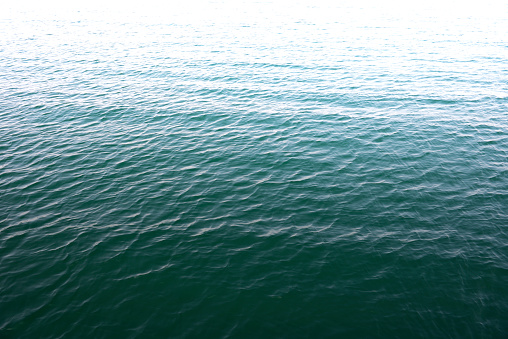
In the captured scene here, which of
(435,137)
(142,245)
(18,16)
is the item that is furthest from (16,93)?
(18,16)

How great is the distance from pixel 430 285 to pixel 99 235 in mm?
23178

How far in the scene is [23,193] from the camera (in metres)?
33.9

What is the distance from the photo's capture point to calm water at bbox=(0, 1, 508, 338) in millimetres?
23125

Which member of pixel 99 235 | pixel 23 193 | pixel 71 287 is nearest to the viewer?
pixel 71 287

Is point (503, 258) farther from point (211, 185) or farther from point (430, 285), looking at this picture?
point (211, 185)

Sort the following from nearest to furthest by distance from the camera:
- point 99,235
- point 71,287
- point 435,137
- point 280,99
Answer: point 71,287, point 99,235, point 435,137, point 280,99

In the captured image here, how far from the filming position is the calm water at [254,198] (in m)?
23.1

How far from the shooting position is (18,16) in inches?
4815

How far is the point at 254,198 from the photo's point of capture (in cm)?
3331

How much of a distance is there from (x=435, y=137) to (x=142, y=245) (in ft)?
110

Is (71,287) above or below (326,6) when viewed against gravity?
above

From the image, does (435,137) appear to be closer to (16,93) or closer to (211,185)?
(211,185)

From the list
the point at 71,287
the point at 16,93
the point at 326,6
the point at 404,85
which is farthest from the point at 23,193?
the point at 326,6

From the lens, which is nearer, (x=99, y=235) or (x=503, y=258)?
(x=503, y=258)
